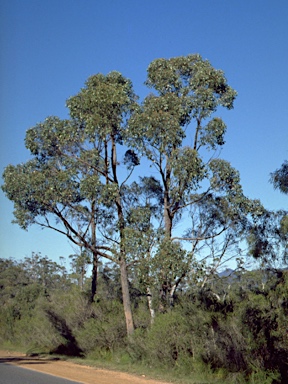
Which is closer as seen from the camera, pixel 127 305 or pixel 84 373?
pixel 84 373

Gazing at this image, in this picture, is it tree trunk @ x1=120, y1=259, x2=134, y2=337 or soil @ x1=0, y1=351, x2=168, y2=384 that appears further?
tree trunk @ x1=120, y1=259, x2=134, y2=337

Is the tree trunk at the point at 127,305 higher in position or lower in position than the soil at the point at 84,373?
higher

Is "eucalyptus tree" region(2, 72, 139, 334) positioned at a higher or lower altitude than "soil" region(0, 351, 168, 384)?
higher

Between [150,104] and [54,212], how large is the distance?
643cm

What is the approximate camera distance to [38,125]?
2453cm

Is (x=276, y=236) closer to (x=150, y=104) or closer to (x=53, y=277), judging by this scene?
(x=150, y=104)

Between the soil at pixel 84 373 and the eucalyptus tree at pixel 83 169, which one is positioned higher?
the eucalyptus tree at pixel 83 169

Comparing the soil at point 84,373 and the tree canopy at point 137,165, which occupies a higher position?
the tree canopy at point 137,165

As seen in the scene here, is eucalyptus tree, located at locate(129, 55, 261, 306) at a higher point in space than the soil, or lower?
higher

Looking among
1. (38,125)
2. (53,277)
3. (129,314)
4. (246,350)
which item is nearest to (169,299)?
(129,314)

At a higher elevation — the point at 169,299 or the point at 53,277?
the point at 53,277

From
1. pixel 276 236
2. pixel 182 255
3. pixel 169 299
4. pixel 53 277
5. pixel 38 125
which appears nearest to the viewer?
pixel 276 236

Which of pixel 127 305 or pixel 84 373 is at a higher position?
pixel 127 305

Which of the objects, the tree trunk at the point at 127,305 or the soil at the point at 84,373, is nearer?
the soil at the point at 84,373
